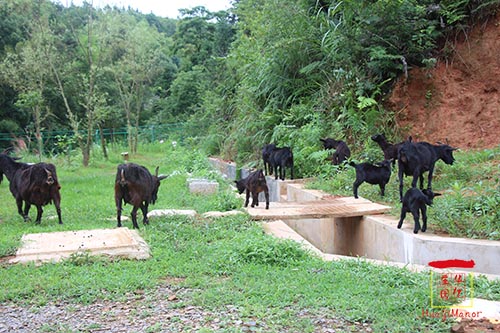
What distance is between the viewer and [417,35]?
13.9 meters

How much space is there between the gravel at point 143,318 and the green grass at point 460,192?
3.40m

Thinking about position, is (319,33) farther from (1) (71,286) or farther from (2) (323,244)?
(1) (71,286)

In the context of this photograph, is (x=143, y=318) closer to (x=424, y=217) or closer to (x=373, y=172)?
(x=424, y=217)

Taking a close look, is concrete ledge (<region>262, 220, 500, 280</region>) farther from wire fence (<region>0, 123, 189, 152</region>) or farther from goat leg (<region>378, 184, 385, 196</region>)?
wire fence (<region>0, 123, 189, 152</region>)

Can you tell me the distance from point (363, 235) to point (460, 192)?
172 centimetres

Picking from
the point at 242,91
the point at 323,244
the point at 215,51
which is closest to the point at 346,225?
the point at 323,244

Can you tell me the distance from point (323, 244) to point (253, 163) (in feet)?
22.2

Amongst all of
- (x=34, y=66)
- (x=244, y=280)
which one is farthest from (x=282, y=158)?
(x=34, y=66)

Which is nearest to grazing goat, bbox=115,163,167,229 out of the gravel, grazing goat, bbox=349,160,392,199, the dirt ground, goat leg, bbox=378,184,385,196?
the gravel

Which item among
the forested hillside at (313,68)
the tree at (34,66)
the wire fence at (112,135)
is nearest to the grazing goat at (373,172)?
the forested hillside at (313,68)

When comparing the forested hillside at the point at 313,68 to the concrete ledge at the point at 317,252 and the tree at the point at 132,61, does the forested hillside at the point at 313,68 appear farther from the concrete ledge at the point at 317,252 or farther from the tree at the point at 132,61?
the concrete ledge at the point at 317,252

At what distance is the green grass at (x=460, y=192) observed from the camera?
6945 mm

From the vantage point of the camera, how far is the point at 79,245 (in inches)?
257

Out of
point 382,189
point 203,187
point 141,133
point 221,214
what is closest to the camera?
point 221,214
